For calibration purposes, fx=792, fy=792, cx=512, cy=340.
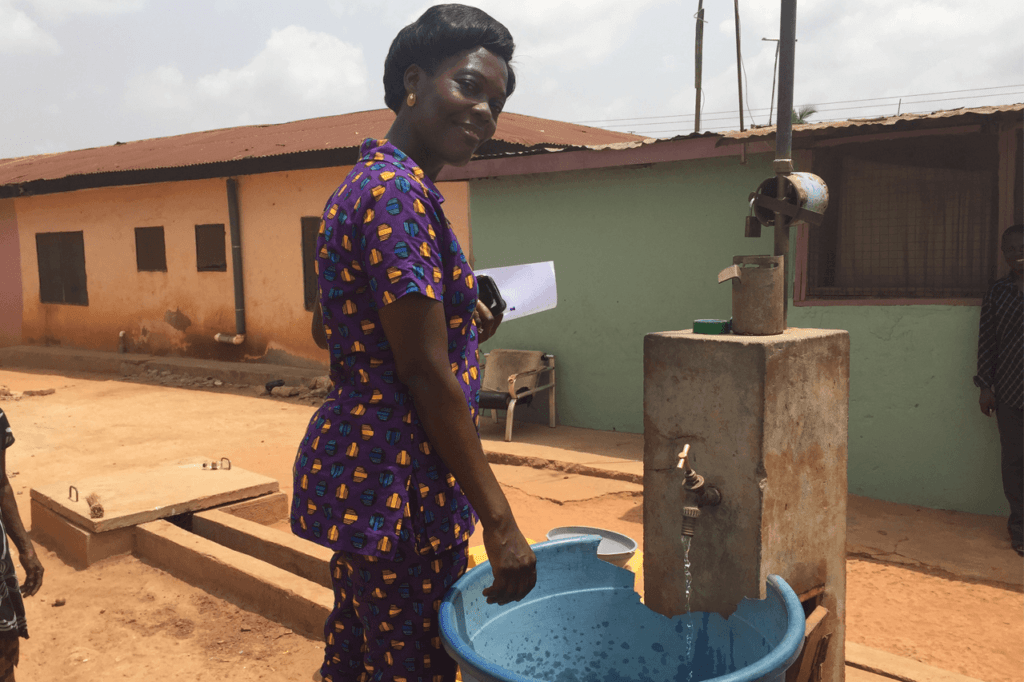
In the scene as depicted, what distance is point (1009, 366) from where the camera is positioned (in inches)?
172

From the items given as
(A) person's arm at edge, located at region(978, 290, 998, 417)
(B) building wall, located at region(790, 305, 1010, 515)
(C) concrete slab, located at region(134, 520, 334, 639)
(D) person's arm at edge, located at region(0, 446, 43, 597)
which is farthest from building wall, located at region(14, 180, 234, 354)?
(A) person's arm at edge, located at region(978, 290, 998, 417)

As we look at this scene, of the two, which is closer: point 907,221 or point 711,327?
point 711,327

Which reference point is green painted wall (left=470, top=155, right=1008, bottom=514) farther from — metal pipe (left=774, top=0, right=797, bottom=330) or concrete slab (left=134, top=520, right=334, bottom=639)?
concrete slab (left=134, top=520, right=334, bottom=639)

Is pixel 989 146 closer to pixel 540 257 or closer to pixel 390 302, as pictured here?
pixel 540 257

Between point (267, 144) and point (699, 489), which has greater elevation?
point (267, 144)

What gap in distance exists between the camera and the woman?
4.23ft

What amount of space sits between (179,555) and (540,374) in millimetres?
3821

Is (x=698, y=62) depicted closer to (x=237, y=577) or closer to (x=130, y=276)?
(x=130, y=276)

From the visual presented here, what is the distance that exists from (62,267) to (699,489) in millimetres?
13969

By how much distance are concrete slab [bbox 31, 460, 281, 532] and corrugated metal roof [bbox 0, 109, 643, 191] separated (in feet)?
16.8

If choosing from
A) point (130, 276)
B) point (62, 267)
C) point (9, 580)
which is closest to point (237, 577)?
point (9, 580)

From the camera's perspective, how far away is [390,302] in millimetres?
1252

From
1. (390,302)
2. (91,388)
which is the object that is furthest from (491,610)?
(91,388)

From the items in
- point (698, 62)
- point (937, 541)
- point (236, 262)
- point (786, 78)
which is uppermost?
point (698, 62)
